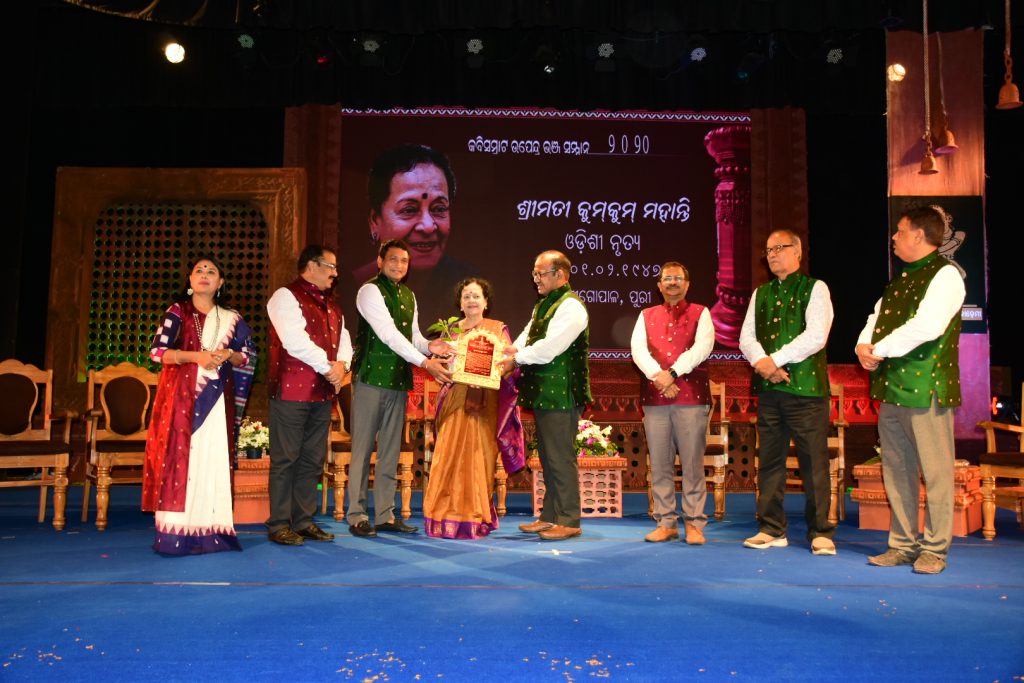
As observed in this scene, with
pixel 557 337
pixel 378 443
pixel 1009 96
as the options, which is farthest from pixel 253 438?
pixel 1009 96

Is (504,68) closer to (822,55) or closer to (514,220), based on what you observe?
(514,220)

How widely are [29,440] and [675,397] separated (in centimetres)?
408

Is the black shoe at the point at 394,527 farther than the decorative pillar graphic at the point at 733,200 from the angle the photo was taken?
No

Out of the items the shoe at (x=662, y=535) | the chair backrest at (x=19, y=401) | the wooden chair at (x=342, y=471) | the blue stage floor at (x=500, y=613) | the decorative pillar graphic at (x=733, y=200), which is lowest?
the blue stage floor at (x=500, y=613)

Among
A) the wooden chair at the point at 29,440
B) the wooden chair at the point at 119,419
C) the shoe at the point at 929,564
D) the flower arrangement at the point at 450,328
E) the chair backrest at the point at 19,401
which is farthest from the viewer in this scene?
the chair backrest at the point at 19,401

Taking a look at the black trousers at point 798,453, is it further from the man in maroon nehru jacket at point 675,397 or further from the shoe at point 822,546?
the man in maroon nehru jacket at point 675,397

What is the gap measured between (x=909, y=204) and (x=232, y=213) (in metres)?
6.49

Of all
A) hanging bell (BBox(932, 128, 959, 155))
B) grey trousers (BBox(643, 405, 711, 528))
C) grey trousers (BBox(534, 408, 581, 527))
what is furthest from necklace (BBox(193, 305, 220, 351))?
hanging bell (BBox(932, 128, 959, 155))

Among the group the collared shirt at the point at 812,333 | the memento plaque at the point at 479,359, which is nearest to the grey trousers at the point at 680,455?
the collared shirt at the point at 812,333

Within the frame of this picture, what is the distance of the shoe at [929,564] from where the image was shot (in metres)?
4.04

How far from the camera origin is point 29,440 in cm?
570

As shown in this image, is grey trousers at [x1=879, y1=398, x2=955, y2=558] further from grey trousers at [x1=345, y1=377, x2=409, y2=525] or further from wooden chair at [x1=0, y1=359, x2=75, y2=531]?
wooden chair at [x1=0, y1=359, x2=75, y2=531]

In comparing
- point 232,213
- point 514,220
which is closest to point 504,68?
point 514,220

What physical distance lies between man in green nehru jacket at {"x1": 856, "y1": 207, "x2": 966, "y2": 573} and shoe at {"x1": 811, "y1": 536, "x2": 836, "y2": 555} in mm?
265
